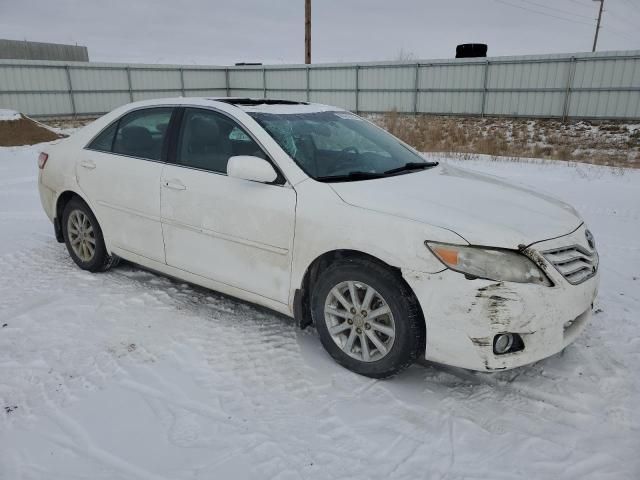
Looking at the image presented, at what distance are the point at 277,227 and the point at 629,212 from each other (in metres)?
5.33

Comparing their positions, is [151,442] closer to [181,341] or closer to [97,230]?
[181,341]

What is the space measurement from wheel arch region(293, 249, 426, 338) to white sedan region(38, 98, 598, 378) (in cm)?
1

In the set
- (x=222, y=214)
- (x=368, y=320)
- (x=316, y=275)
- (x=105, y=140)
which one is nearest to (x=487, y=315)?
(x=368, y=320)

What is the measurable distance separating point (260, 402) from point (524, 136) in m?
18.1

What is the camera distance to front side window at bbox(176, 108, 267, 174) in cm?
349

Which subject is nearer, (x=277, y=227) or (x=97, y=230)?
(x=277, y=227)

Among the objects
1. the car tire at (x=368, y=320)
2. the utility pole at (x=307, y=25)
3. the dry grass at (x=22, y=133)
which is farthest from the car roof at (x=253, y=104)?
the utility pole at (x=307, y=25)

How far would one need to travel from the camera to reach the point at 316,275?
3146 millimetres

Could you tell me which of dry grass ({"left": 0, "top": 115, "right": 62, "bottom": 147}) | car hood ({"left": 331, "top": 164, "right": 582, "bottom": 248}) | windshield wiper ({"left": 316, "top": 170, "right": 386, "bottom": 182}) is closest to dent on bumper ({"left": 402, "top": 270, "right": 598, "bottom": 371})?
car hood ({"left": 331, "top": 164, "right": 582, "bottom": 248})

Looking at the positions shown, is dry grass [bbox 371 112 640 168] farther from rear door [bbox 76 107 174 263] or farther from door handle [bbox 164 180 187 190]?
door handle [bbox 164 180 187 190]

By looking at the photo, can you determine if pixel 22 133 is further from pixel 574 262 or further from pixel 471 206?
pixel 574 262

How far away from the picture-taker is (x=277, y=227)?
317 centimetres

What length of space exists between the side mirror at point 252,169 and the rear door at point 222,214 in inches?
3.4

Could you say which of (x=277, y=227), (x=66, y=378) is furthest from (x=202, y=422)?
(x=277, y=227)
